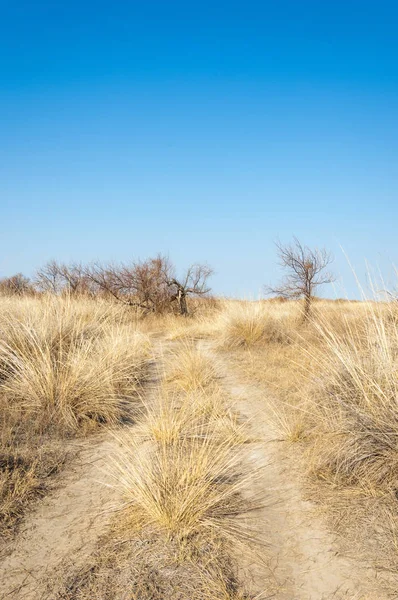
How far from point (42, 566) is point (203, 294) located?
14249mm

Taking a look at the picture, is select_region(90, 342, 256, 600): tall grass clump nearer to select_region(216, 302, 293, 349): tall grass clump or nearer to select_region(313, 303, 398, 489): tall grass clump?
select_region(313, 303, 398, 489): tall grass clump

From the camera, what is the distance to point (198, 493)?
2.46 m

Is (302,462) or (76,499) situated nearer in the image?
(76,499)

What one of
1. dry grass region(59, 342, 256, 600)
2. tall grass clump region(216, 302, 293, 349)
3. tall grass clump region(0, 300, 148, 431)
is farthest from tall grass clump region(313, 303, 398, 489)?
tall grass clump region(216, 302, 293, 349)

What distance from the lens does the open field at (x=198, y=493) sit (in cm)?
204

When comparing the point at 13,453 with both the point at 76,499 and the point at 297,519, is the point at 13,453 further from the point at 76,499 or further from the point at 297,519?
the point at 297,519

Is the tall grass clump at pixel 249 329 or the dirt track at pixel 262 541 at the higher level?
the tall grass clump at pixel 249 329

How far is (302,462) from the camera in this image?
3.30 metres

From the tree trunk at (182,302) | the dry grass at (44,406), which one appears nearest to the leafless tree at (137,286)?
the tree trunk at (182,302)

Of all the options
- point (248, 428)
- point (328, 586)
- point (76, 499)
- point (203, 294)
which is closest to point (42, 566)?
point (76, 499)

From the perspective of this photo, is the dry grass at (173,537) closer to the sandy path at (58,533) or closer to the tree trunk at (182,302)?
the sandy path at (58,533)

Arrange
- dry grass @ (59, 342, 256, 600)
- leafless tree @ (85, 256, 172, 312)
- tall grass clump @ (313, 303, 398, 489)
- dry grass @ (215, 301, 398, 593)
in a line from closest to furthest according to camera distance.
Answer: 1. dry grass @ (59, 342, 256, 600)
2. dry grass @ (215, 301, 398, 593)
3. tall grass clump @ (313, 303, 398, 489)
4. leafless tree @ (85, 256, 172, 312)

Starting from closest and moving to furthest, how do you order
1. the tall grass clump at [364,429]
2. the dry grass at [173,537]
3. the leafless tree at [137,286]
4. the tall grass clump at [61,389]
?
1. the dry grass at [173,537]
2. the tall grass clump at [364,429]
3. the tall grass clump at [61,389]
4. the leafless tree at [137,286]

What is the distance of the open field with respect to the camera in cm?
204
